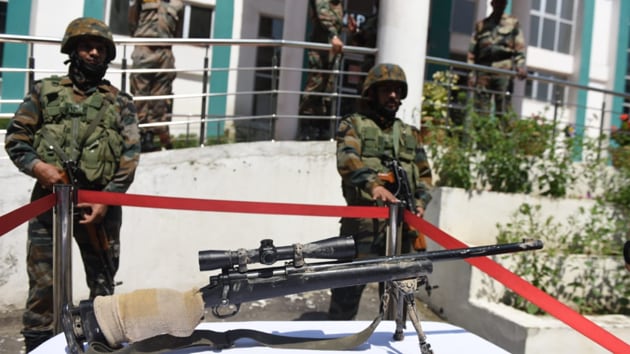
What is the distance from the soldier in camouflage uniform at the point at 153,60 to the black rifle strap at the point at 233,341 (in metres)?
3.74

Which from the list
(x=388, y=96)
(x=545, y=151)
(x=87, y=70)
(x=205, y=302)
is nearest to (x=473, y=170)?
(x=545, y=151)

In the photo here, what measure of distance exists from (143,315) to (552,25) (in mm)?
13575

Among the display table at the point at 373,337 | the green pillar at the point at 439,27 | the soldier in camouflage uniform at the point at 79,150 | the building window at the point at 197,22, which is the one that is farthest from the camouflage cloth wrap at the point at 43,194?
the green pillar at the point at 439,27

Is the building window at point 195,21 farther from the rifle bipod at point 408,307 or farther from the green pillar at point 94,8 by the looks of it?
the rifle bipod at point 408,307

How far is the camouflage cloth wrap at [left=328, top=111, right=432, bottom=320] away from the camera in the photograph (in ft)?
11.8

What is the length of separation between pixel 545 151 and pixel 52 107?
4569mm

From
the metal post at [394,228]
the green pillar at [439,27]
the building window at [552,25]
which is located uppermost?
the building window at [552,25]

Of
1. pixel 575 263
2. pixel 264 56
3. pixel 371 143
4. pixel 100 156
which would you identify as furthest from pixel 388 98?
pixel 264 56

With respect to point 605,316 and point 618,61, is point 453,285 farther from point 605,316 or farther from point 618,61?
point 618,61

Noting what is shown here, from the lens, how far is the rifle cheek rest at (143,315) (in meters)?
1.78

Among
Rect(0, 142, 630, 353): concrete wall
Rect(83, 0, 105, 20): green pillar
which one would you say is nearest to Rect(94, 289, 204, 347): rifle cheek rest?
Rect(0, 142, 630, 353): concrete wall

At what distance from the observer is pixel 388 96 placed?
365 centimetres

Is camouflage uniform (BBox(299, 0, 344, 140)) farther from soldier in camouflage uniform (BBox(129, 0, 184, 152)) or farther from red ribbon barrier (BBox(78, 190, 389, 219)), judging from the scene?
red ribbon barrier (BBox(78, 190, 389, 219))

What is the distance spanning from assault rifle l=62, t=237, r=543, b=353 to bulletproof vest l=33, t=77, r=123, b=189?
1312mm
